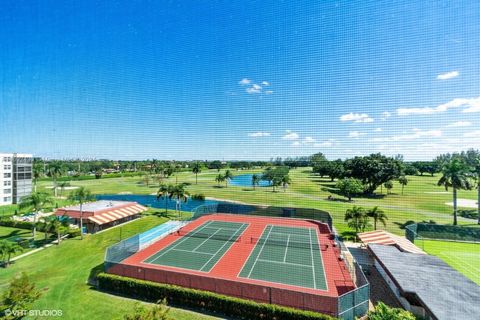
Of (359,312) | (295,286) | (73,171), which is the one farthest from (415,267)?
(73,171)

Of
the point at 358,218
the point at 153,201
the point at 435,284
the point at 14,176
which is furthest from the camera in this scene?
the point at 153,201

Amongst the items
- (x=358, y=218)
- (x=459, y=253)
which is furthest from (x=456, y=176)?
(x=358, y=218)

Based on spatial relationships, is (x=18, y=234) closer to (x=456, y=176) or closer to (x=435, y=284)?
(x=435, y=284)

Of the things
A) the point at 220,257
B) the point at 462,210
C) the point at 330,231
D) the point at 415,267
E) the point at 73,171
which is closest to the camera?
the point at 415,267

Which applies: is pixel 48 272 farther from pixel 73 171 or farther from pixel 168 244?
pixel 73 171

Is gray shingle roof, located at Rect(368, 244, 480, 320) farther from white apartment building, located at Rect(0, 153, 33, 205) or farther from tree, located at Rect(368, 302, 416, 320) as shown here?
white apartment building, located at Rect(0, 153, 33, 205)

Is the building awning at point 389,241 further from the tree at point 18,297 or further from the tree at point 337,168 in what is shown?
the tree at point 337,168

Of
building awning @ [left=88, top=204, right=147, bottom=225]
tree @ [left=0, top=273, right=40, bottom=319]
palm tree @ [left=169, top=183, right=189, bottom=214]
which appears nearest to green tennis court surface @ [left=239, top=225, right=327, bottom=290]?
tree @ [left=0, top=273, right=40, bottom=319]
